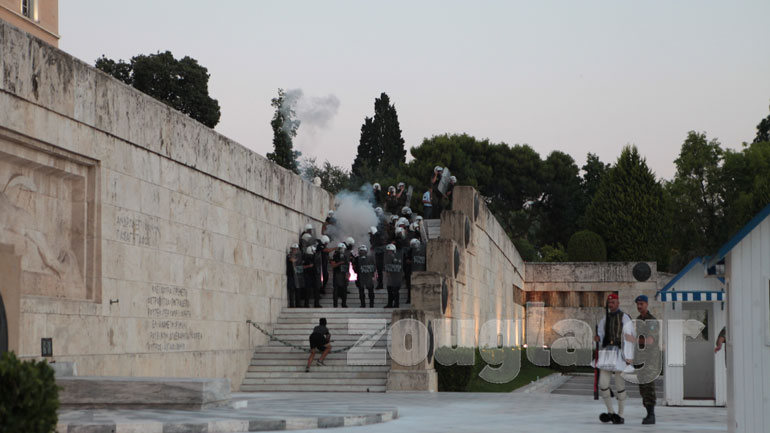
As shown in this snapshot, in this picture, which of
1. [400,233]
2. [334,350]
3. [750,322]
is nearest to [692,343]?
[334,350]

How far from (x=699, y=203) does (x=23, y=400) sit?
6454cm

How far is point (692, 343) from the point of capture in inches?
741

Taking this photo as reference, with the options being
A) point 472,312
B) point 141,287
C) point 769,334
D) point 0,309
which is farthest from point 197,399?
point 472,312

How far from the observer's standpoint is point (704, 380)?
61.3 ft

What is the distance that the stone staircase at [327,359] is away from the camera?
2195 centimetres

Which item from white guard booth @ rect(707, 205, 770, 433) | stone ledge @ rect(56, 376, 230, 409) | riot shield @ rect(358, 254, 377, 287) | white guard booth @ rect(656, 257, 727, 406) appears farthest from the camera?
riot shield @ rect(358, 254, 377, 287)

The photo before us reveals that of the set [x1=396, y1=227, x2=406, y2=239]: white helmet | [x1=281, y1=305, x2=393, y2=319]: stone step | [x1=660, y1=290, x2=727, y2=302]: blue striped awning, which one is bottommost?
[x1=281, y1=305, x2=393, y2=319]: stone step

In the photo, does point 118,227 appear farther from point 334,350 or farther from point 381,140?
point 381,140

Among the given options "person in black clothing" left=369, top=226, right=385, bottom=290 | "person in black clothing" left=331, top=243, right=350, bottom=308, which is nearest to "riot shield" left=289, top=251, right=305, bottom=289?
"person in black clothing" left=331, top=243, right=350, bottom=308

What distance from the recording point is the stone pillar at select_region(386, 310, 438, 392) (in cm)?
2155

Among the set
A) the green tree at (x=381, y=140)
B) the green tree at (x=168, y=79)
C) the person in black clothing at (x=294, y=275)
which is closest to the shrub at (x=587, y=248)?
the green tree at (x=381, y=140)

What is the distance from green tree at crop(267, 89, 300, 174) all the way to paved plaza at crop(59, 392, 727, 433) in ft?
144

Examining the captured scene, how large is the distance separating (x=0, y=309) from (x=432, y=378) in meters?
11.4

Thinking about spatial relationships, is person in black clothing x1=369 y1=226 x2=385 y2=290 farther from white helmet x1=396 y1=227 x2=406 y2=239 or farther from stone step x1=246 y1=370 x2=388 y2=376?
stone step x1=246 y1=370 x2=388 y2=376
